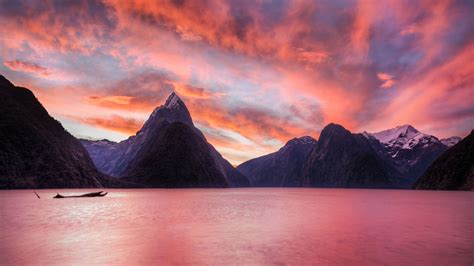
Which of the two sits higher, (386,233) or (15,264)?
(386,233)

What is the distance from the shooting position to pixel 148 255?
2131cm

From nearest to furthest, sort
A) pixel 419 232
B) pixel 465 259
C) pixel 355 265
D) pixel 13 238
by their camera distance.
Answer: pixel 355 265 → pixel 465 259 → pixel 13 238 → pixel 419 232

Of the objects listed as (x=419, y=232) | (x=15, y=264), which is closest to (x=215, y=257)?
(x=15, y=264)

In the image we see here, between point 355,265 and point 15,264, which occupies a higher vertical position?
point 355,265

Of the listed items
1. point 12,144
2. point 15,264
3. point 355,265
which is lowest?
point 15,264

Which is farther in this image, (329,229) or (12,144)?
(12,144)

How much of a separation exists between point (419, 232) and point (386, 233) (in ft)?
11.6

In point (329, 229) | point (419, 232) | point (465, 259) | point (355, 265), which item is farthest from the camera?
point (329, 229)

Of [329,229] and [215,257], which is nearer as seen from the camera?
[215,257]

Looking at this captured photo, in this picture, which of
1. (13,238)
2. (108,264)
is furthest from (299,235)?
(13,238)

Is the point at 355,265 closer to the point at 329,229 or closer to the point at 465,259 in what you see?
the point at 465,259

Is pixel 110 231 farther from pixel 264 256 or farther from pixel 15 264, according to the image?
pixel 264 256

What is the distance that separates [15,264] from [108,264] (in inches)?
187

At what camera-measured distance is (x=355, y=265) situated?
1856 cm
